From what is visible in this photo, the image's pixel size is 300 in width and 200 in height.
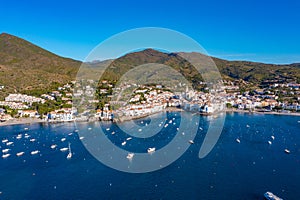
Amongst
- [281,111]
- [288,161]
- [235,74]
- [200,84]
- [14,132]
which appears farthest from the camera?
[235,74]

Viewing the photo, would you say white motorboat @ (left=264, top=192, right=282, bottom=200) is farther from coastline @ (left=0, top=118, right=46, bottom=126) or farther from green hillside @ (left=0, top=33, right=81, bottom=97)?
green hillside @ (left=0, top=33, right=81, bottom=97)

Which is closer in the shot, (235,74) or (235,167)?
(235,167)

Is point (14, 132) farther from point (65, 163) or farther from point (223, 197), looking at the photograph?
point (223, 197)

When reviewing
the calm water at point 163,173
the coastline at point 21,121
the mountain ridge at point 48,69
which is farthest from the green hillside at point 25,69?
the calm water at point 163,173

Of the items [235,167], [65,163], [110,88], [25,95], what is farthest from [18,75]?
[235,167]

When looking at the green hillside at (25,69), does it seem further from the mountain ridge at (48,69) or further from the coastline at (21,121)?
the coastline at (21,121)

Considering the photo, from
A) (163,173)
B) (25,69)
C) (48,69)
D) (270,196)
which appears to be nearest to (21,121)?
(163,173)

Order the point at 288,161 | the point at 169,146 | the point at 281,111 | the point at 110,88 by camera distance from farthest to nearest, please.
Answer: the point at 110,88
the point at 281,111
the point at 169,146
the point at 288,161

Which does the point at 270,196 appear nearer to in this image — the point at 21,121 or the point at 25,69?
the point at 21,121

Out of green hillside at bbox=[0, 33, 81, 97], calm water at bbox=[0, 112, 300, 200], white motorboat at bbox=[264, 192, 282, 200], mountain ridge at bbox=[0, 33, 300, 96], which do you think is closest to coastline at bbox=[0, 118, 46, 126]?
calm water at bbox=[0, 112, 300, 200]
